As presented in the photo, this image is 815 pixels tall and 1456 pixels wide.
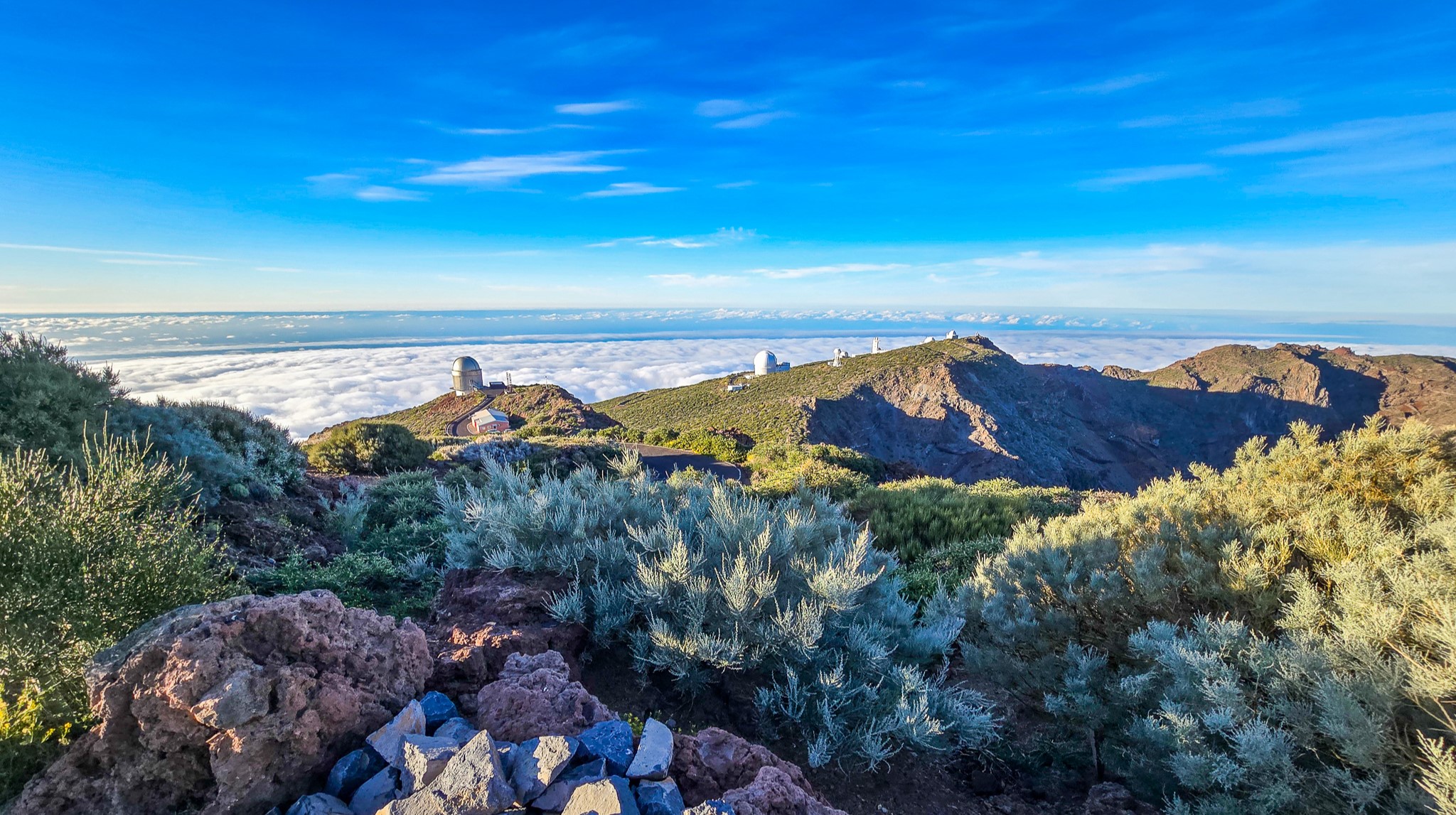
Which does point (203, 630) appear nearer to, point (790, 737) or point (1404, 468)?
point (790, 737)

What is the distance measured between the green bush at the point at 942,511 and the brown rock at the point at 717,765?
530 centimetres

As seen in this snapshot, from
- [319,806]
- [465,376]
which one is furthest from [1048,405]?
[319,806]

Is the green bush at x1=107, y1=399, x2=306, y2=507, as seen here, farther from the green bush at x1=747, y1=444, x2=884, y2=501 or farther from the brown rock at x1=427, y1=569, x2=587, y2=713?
the green bush at x1=747, y1=444, x2=884, y2=501

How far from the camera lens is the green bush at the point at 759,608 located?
2947mm

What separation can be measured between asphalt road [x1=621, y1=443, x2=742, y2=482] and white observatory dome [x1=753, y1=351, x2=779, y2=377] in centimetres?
3192

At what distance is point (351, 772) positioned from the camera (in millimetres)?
2021

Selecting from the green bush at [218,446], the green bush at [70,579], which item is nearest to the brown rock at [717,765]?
the green bush at [70,579]

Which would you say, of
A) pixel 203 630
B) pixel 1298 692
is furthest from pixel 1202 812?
pixel 203 630

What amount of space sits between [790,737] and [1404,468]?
13.7ft

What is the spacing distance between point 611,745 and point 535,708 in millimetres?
399

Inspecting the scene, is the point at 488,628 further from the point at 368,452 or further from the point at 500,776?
the point at 368,452

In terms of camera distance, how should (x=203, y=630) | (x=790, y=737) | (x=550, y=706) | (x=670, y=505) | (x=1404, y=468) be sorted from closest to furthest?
1. (x=203, y=630)
2. (x=550, y=706)
3. (x=790, y=737)
4. (x=1404, y=468)
5. (x=670, y=505)

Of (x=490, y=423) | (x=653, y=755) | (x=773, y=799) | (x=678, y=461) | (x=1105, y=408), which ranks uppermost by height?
(x=653, y=755)

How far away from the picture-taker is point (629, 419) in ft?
149
